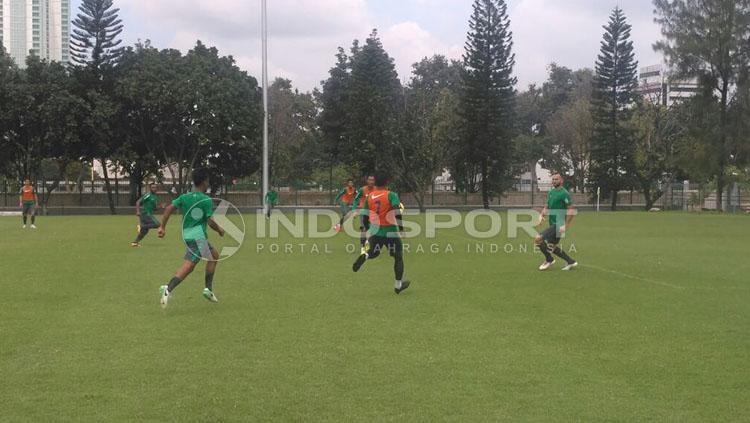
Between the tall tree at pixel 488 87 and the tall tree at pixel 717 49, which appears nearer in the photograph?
the tall tree at pixel 717 49

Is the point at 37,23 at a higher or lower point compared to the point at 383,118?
higher

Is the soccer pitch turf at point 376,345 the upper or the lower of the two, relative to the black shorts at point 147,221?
lower

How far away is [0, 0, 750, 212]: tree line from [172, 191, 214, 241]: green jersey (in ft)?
119

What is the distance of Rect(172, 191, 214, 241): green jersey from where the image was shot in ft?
29.8

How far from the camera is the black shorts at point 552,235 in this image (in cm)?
1327

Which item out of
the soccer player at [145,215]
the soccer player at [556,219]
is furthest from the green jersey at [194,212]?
the soccer player at [145,215]

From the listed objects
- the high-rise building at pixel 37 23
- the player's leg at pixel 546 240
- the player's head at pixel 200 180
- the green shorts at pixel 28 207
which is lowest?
the player's leg at pixel 546 240

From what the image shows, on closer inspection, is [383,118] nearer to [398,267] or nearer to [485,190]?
[485,190]

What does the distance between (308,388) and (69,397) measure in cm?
179

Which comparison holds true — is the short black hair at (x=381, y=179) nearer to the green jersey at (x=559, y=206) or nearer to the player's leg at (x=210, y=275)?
the player's leg at (x=210, y=275)

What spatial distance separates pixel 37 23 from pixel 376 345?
7217cm

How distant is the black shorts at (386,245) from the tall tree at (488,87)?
42469 millimetres

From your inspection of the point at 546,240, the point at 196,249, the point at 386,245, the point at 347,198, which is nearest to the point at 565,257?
the point at 546,240

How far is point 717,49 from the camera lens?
43.1 metres
